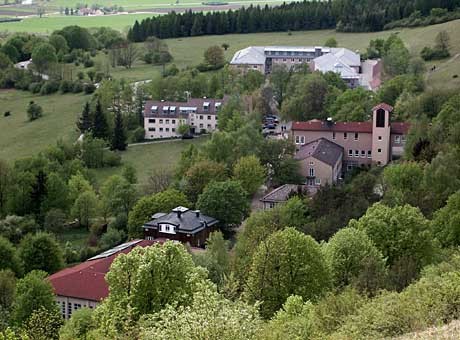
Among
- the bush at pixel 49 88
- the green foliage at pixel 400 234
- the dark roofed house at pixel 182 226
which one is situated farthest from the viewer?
the bush at pixel 49 88

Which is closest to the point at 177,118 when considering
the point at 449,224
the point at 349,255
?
the point at 449,224

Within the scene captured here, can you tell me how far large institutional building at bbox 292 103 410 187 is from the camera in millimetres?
52844

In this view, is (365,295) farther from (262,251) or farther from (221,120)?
(221,120)

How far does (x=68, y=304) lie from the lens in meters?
32.8

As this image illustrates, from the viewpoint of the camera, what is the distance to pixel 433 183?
36.6m

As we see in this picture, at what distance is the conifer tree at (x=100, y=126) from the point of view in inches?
2601

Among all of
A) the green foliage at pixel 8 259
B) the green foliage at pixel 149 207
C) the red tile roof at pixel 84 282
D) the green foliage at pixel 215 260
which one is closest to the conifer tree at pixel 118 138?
the green foliage at pixel 149 207

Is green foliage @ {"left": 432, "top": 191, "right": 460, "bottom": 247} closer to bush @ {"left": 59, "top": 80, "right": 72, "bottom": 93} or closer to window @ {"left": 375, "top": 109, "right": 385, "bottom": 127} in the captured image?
window @ {"left": 375, "top": 109, "right": 385, "bottom": 127}

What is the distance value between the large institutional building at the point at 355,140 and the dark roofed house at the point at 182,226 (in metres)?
11.1

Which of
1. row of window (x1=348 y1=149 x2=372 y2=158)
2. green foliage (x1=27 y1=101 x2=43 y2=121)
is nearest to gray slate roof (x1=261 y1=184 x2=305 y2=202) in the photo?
row of window (x1=348 y1=149 x2=372 y2=158)

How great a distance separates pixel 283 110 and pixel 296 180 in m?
15.7

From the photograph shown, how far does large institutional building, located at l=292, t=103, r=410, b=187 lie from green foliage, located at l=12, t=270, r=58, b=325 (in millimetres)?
24586

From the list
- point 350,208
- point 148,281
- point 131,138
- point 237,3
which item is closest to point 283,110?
point 131,138

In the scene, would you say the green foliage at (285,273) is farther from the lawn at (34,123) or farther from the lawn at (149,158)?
the lawn at (34,123)
